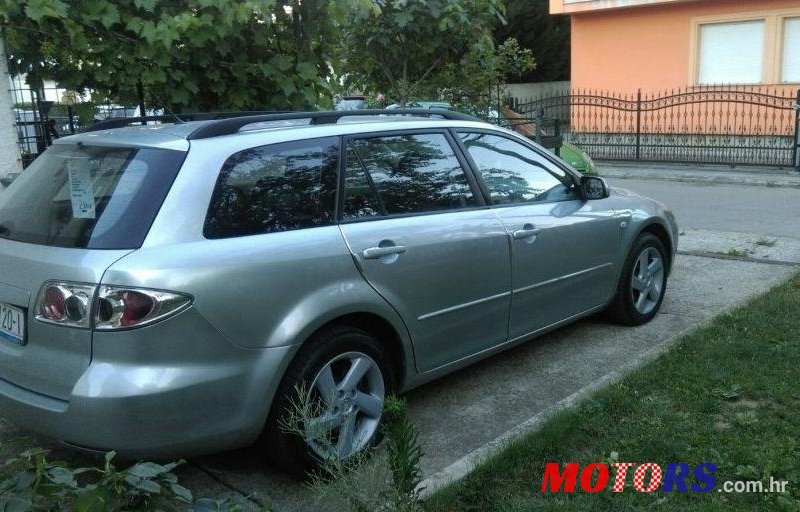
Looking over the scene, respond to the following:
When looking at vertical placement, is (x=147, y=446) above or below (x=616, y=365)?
above

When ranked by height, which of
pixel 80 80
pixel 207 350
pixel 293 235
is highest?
pixel 80 80

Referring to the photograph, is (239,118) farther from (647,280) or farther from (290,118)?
(647,280)

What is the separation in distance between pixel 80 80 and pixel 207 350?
2.78 metres

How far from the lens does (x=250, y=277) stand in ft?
10.4

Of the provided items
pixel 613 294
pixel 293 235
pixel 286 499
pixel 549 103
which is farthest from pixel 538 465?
pixel 549 103

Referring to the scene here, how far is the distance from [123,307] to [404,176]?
1698 millimetres

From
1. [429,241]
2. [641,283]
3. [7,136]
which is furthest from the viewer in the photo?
[7,136]

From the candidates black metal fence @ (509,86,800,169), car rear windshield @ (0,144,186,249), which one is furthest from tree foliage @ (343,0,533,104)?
black metal fence @ (509,86,800,169)

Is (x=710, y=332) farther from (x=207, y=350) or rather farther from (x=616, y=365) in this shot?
(x=207, y=350)

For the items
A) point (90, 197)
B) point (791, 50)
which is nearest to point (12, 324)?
point (90, 197)

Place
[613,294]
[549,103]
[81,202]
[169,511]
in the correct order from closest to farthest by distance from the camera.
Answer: [169,511], [81,202], [613,294], [549,103]

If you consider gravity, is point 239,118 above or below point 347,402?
above

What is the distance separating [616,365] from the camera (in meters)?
4.87

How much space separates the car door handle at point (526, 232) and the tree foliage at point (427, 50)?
132 inches
